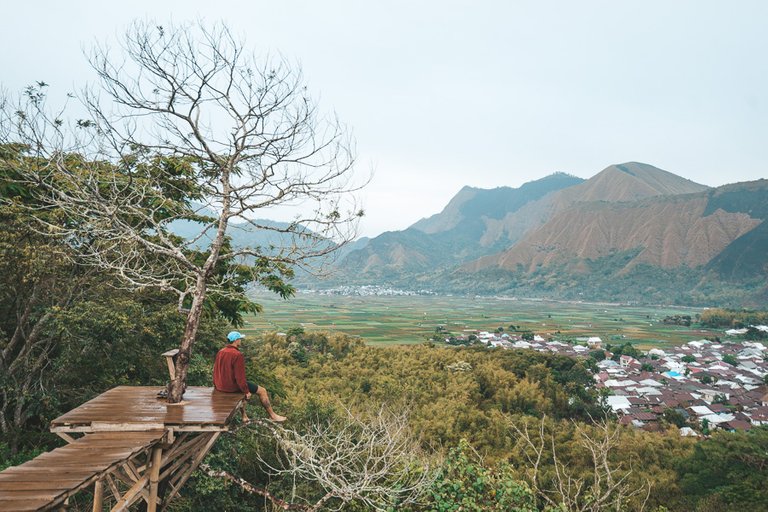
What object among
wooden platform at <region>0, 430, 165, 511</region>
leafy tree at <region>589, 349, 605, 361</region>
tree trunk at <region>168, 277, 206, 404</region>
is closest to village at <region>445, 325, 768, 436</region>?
leafy tree at <region>589, 349, 605, 361</region>

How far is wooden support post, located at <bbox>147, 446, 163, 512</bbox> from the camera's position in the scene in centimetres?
387

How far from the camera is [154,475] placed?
A: 3877 millimetres

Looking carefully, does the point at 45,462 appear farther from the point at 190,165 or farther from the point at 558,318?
the point at 558,318

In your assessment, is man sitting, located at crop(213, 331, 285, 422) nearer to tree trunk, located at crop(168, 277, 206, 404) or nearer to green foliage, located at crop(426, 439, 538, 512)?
tree trunk, located at crop(168, 277, 206, 404)

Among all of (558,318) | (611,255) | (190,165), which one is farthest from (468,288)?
(190,165)

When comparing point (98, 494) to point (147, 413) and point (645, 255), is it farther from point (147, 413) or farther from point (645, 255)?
point (645, 255)

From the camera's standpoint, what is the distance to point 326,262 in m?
5.38

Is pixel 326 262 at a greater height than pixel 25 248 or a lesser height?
lesser

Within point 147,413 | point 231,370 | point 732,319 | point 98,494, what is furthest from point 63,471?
point 732,319

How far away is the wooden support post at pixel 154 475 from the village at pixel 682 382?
23.0 m

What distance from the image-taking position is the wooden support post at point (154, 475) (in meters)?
3.87

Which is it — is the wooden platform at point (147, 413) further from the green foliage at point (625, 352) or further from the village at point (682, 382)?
the green foliage at point (625, 352)

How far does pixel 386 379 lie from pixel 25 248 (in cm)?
1598

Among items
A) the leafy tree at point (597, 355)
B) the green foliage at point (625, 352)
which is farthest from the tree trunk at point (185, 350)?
the green foliage at point (625, 352)
